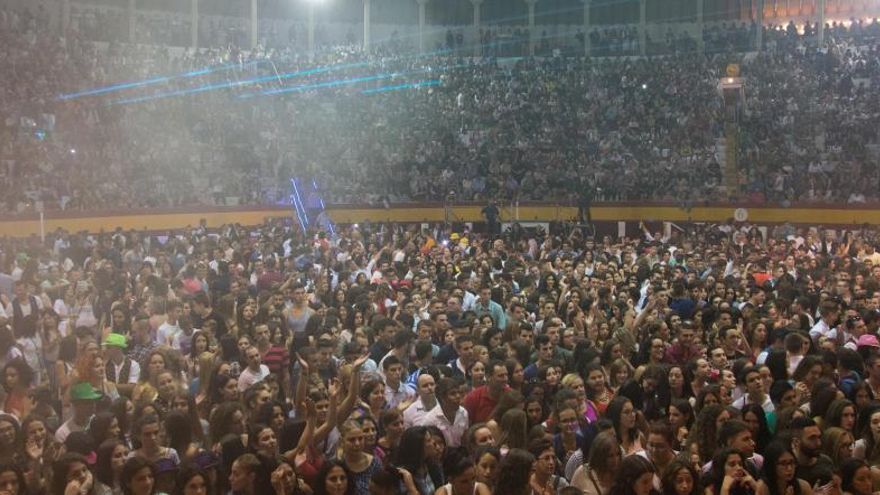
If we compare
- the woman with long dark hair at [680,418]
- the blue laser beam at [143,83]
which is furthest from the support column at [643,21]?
the woman with long dark hair at [680,418]

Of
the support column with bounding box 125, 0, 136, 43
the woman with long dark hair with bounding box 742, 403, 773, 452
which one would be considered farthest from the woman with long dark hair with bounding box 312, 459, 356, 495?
the support column with bounding box 125, 0, 136, 43

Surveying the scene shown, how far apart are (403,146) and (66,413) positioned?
93.0 feet

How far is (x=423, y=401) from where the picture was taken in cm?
829

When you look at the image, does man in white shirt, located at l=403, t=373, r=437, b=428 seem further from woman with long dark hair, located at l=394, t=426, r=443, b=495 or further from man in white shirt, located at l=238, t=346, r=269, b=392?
man in white shirt, located at l=238, t=346, r=269, b=392

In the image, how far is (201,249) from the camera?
18.4m

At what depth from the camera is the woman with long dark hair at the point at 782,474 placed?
6.66m

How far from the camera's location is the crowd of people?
30766 mm

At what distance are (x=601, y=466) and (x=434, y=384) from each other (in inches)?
79.4

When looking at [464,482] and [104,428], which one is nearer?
[464,482]

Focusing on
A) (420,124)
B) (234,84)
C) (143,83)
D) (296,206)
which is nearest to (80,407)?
(296,206)

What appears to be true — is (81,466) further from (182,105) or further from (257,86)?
(257,86)

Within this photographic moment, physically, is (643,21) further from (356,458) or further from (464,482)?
(464,482)

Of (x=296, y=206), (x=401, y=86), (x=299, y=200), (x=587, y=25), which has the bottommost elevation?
(x=296, y=206)

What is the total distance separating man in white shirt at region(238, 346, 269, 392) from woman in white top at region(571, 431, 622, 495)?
11.8 ft
